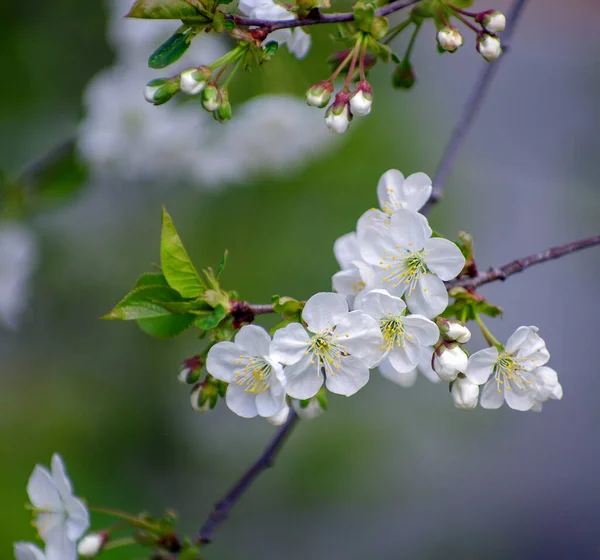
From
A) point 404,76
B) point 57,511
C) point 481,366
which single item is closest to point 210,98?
point 404,76

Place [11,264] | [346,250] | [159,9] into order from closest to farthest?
[159,9], [346,250], [11,264]

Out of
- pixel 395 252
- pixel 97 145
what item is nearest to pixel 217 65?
pixel 395 252

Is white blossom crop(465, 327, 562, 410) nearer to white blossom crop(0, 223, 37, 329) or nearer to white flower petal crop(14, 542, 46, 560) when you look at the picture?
white flower petal crop(14, 542, 46, 560)

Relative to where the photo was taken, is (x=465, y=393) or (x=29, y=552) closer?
(x=465, y=393)

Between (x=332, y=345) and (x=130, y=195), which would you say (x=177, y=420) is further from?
(x=332, y=345)

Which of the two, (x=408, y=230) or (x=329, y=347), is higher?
(x=408, y=230)

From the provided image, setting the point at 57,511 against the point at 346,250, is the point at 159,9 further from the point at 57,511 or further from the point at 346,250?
the point at 57,511
